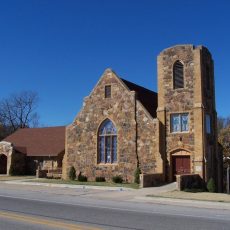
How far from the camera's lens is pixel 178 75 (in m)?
30.7

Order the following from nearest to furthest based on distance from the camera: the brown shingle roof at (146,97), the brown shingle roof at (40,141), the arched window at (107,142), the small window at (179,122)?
1. the small window at (179,122)
2. the arched window at (107,142)
3. the brown shingle roof at (146,97)
4. the brown shingle roof at (40,141)

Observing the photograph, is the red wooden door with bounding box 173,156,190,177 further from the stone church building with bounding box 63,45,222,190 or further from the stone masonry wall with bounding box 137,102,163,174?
the stone masonry wall with bounding box 137,102,163,174

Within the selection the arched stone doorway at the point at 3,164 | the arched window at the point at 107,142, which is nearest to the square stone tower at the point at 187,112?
the arched window at the point at 107,142

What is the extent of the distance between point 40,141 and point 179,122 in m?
21.1

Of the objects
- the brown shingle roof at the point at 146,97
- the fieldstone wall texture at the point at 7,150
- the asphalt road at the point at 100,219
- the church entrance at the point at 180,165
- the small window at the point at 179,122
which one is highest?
the brown shingle roof at the point at 146,97

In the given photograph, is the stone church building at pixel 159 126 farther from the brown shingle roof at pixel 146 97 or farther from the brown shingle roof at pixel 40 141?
the brown shingle roof at pixel 40 141

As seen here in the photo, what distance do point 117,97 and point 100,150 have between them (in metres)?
4.87

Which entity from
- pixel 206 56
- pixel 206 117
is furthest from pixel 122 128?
pixel 206 56

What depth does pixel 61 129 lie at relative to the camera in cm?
4691

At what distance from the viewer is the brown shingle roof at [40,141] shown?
1658 inches

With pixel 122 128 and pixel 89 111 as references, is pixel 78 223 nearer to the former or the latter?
pixel 122 128

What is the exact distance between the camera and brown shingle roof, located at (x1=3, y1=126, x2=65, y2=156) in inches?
1658

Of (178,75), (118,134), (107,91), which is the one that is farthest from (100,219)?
(107,91)

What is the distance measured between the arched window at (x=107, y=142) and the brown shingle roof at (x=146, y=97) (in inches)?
137
